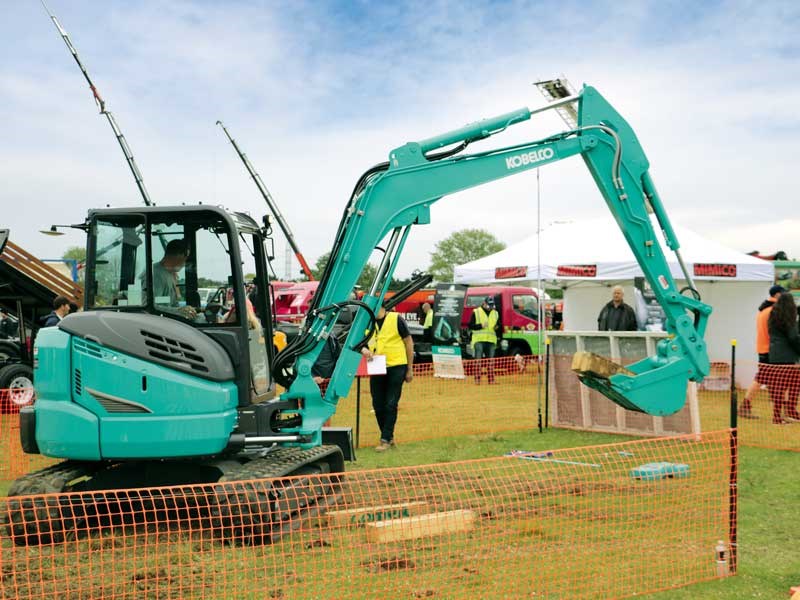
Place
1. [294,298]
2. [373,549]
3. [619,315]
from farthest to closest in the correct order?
[294,298] → [619,315] → [373,549]

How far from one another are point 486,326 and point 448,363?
249 cm

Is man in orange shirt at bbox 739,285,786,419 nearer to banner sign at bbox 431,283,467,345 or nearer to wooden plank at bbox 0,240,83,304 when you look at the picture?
banner sign at bbox 431,283,467,345

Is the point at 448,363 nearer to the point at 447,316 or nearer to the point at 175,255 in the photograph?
the point at 447,316

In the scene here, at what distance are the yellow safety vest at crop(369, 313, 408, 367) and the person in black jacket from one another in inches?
212

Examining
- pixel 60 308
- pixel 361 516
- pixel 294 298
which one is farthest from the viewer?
pixel 294 298

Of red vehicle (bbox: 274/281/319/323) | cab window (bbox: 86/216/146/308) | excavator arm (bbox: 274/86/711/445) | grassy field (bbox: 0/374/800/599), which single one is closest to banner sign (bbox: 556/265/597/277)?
grassy field (bbox: 0/374/800/599)

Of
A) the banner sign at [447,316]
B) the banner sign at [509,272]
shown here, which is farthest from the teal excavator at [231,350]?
the banner sign at [447,316]

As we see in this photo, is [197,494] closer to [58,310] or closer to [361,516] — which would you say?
[361,516]

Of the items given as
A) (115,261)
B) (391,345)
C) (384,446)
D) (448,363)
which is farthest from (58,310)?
(448,363)

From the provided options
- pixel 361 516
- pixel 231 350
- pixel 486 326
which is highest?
pixel 486 326

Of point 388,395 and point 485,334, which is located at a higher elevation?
point 485,334

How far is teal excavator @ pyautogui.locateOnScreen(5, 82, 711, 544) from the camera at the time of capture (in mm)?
5785

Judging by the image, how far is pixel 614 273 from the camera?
49.6ft

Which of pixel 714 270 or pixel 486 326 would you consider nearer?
pixel 714 270
